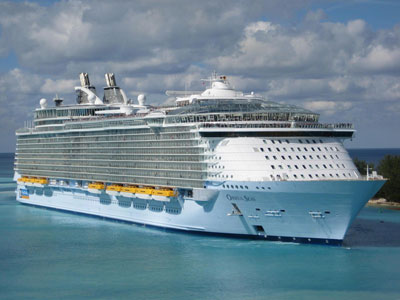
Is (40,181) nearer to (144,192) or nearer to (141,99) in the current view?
(141,99)

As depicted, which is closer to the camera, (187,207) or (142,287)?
(142,287)

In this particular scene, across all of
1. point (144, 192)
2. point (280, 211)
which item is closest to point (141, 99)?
point (144, 192)

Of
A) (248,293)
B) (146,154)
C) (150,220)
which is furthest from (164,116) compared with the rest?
(248,293)

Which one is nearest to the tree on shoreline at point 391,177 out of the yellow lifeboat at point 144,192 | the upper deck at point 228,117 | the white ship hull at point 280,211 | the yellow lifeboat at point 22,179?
the upper deck at point 228,117

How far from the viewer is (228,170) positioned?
43531 mm

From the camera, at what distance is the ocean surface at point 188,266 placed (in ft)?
109

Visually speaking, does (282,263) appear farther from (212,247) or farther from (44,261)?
(44,261)

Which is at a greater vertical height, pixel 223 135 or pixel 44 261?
pixel 223 135

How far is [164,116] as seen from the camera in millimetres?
48938

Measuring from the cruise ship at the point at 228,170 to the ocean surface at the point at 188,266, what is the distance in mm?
1652

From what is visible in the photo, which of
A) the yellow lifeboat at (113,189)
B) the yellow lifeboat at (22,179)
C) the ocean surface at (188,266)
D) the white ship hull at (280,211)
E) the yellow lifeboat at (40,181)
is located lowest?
the ocean surface at (188,266)

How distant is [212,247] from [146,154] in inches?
492

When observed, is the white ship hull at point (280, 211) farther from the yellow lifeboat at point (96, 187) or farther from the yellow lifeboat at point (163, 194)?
the yellow lifeboat at point (96, 187)

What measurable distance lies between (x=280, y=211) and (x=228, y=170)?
4.87 metres
